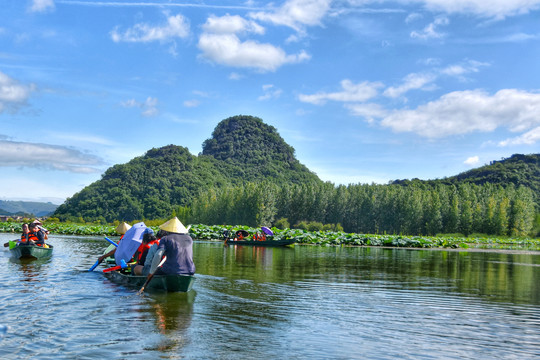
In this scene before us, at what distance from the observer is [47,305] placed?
11992 millimetres

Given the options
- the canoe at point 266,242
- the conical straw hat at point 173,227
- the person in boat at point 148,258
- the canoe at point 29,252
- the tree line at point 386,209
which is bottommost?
the canoe at point 266,242

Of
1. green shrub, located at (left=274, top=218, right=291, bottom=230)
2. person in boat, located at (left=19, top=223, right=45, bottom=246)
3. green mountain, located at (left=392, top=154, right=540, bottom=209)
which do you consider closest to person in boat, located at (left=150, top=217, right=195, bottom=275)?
person in boat, located at (left=19, top=223, right=45, bottom=246)

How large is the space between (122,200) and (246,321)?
4535 inches

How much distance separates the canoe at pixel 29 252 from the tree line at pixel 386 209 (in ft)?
206

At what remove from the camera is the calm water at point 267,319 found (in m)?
8.38

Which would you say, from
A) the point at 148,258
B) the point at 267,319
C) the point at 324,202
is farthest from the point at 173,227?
the point at 324,202

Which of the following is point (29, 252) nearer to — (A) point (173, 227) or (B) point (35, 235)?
(B) point (35, 235)

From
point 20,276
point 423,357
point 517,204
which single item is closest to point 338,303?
point 423,357

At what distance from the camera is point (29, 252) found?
76.2 ft

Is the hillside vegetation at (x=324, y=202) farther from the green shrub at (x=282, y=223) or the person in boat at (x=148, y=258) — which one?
the person in boat at (x=148, y=258)

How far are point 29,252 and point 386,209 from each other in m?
66.4

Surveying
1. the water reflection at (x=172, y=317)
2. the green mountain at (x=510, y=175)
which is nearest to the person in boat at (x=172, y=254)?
the water reflection at (x=172, y=317)

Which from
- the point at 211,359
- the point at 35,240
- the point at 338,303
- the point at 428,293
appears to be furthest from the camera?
the point at 35,240

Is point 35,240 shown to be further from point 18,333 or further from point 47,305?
point 18,333
